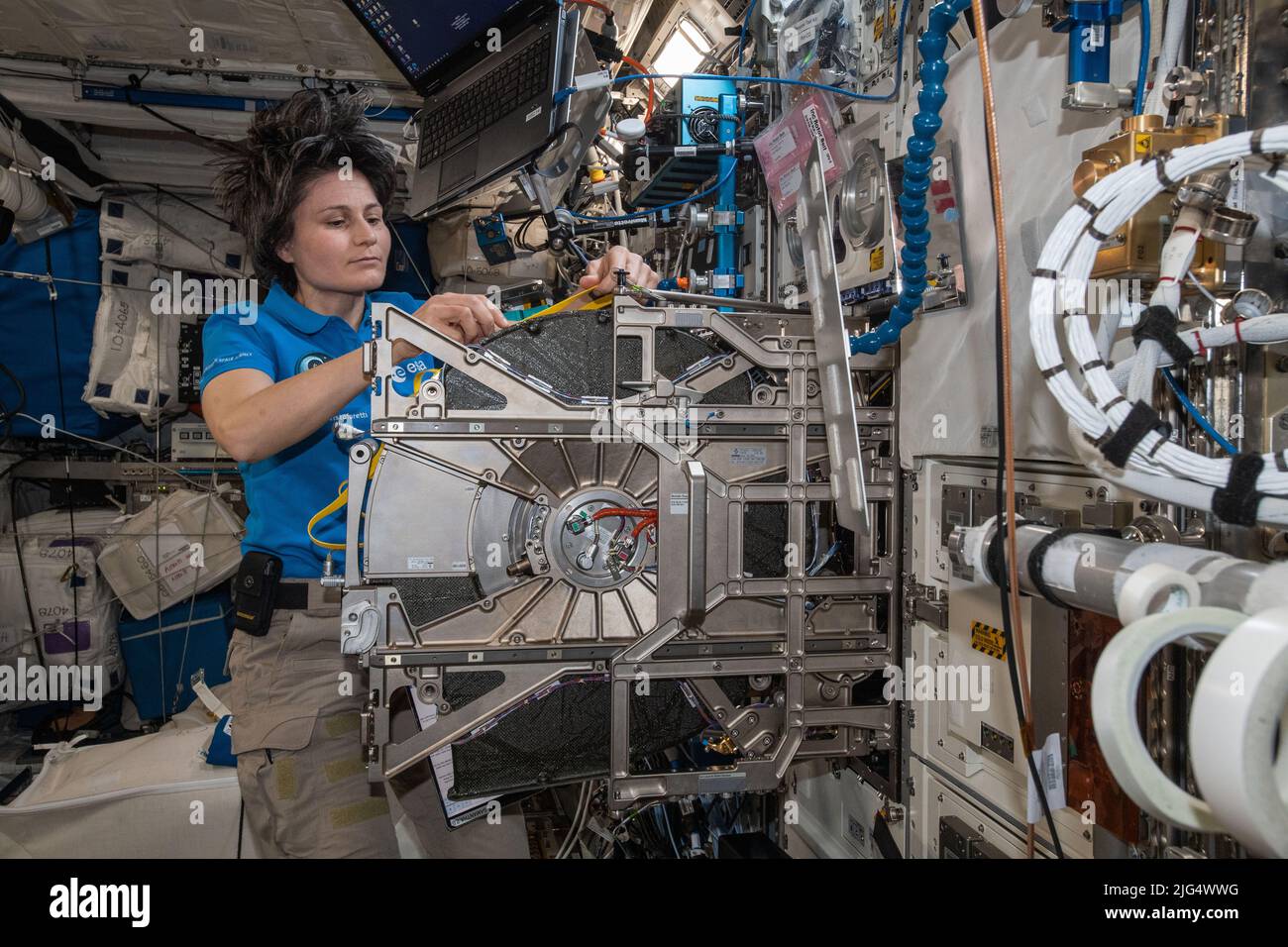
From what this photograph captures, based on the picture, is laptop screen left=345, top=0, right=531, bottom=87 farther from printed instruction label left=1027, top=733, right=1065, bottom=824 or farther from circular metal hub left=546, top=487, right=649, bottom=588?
printed instruction label left=1027, top=733, right=1065, bottom=824

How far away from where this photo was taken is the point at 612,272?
2.46 metres

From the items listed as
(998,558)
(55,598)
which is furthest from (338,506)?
(55,598)

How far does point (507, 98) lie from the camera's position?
308 cm

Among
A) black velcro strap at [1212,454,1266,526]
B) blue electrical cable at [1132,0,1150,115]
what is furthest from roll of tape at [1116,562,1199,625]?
blue electrical cable at [1132,0,1150,115]

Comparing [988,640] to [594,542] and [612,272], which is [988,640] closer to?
[594,542]

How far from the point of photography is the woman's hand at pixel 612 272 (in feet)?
8.05

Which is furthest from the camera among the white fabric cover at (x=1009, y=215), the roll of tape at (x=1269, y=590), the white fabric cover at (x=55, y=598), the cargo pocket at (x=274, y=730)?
the white fabric cover at (x=55, y=598)

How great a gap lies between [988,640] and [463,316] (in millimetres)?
1764

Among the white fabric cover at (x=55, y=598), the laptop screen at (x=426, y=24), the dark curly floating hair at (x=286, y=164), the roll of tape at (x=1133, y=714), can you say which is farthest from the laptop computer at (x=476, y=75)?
the white fabric cover at (x=55, y=598)

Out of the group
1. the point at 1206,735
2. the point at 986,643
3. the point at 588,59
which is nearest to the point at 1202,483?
the point at 1206,735

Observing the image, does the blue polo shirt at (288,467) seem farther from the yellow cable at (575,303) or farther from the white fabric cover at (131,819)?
the white fabric cover at (131,819)

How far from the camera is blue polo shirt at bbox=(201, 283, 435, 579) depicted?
2.59 meters

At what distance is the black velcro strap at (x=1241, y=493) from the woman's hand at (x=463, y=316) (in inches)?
70.1

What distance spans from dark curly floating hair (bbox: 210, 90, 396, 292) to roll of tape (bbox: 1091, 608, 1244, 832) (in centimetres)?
288
